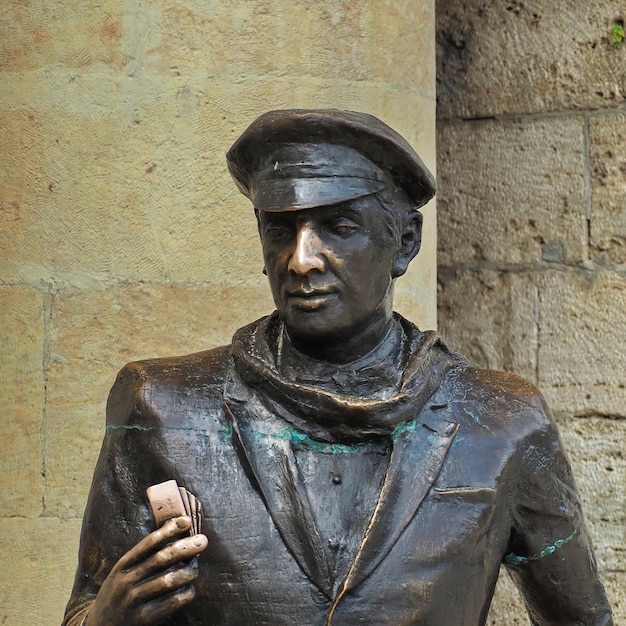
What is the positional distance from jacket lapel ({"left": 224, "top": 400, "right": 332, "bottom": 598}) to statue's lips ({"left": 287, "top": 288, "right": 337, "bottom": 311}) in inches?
7.7

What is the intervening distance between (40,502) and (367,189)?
1895 millimetres

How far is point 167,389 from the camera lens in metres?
2.84

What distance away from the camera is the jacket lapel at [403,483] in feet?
8.83

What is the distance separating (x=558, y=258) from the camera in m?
4.74

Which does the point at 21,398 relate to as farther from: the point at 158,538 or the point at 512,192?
the point at 158,538

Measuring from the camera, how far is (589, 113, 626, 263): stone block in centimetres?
467

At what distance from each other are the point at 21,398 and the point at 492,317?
4.50ft

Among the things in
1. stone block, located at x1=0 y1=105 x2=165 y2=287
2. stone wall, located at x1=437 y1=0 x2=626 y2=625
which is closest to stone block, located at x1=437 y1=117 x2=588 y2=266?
stone wall, located at x1=437 y1=0 x2=626 y2=625

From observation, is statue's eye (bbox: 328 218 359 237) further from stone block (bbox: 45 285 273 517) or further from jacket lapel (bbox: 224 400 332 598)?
stone block (bbox: 45 285 273 517)

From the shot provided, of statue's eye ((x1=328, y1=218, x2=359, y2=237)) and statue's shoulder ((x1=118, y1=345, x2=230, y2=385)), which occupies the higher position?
statue's eye ((x1=328, y1=218, x2=359, y2=237))

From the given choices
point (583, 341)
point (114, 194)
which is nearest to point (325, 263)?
point (114, 194)

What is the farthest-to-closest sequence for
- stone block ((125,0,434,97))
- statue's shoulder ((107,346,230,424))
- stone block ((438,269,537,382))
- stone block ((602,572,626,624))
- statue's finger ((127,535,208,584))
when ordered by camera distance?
stone block ((438,269,537,382)), stone block ((602,572,626,624)), stone block ((125,0,434,97)), statue's shoulder ((107,346,230,424)), statue's finger ((127,535,208,584))

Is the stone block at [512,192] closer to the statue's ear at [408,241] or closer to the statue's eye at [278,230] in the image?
the statue's ear at [408,241]

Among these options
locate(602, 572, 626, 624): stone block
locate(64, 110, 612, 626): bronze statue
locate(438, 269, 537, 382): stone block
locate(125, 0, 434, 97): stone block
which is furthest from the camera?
locate(438, 269, 537, 382): stone block
